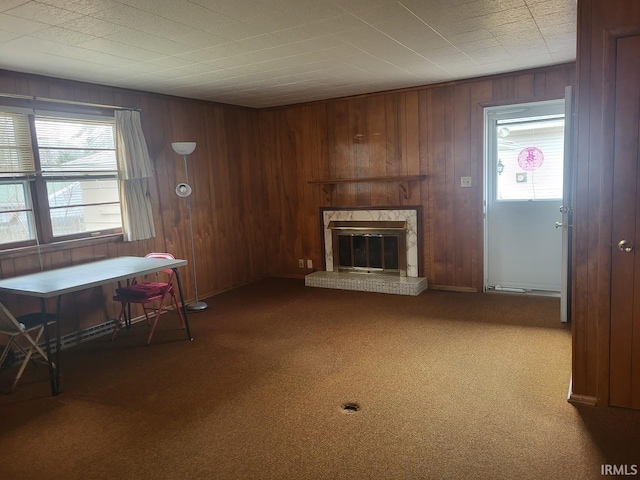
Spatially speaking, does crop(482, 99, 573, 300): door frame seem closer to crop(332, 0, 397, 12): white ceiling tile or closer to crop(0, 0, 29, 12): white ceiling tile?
crop(332, 0, 397, 12): white ceiling tile

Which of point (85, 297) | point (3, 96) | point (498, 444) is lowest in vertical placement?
point (498, 444)

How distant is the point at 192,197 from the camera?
5.39 metres

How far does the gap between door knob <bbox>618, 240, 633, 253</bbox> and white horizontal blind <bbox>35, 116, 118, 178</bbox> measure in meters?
4.17

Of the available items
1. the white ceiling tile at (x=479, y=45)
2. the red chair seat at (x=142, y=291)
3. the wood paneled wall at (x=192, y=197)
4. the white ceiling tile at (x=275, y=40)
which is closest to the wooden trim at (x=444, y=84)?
the white ceiling tile at (x=275, y=40)

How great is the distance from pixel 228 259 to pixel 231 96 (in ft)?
6.51

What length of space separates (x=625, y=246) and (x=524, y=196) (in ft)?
8.55

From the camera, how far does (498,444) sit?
2320 mm

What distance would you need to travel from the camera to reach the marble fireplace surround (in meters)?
5.45

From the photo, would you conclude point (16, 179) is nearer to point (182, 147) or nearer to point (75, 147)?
point (75, 147)

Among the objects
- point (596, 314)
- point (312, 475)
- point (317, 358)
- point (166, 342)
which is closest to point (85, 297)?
point (166, 342)

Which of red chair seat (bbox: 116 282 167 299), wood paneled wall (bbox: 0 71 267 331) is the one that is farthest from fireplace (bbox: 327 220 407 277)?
red chair seat (bbox: 116 282 167 299)

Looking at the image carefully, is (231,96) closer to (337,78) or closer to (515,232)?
(337,78)

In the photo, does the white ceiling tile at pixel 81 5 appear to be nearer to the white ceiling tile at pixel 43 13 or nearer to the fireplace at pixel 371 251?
the white ceiling tile at pixel 43 13

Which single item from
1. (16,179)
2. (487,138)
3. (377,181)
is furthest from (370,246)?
(16,179)
